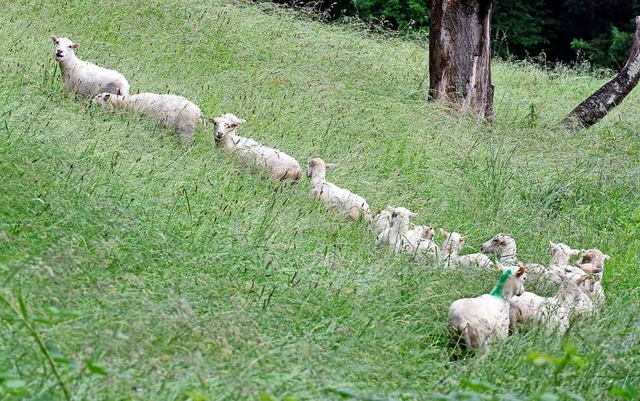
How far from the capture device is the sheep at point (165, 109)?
26.2ft

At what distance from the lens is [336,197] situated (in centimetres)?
746

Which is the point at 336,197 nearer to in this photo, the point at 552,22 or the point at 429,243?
the point at 429,243

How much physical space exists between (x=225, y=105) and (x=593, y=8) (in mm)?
20811

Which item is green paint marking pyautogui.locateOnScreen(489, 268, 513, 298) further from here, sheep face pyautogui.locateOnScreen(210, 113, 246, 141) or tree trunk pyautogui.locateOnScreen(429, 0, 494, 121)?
tree trunk pyautogui.locateOnScreen(429, 0, 494, 121)

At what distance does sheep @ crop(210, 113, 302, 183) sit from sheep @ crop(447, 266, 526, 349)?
2.43 meters

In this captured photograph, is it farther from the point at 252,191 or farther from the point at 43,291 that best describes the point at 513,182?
the point at 43,291

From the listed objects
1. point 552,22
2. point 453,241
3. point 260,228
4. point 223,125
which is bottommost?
point 552,22

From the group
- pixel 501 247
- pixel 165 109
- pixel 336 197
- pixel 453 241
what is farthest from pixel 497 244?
pixel 165 109

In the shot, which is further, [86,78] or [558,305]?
[86,78]

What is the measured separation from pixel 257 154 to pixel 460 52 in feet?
15.0

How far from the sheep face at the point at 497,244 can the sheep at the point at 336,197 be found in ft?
2.79

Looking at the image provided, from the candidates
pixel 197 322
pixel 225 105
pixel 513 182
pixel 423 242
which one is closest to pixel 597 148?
pixel 513 182

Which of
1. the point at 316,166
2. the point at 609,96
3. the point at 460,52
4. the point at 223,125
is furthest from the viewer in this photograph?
the point at 609,96

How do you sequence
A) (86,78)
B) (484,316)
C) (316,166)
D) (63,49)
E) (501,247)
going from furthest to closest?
1. (63,49)
2. (86,78)
3. (316,166)
4. (501,247)
5. (484,316)
